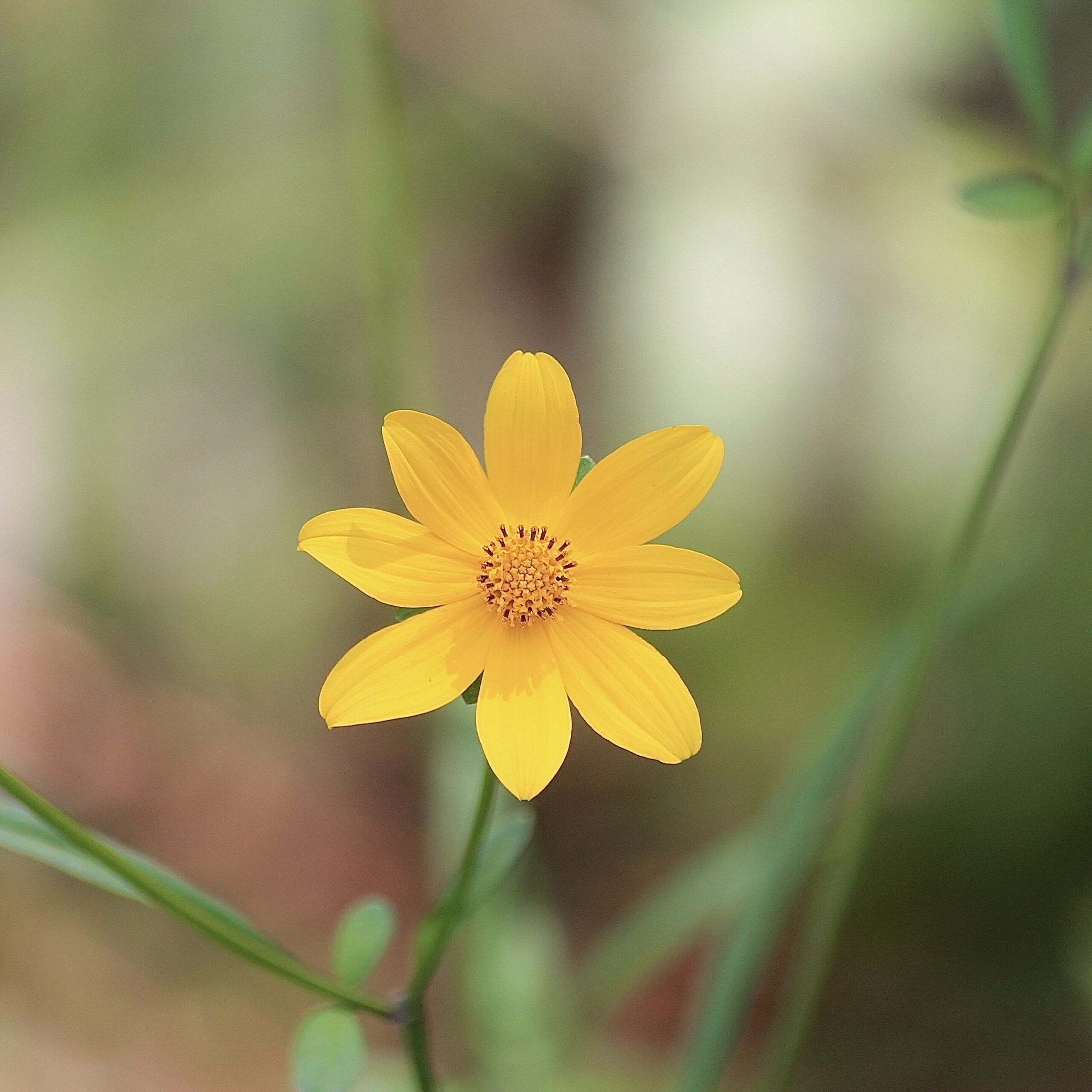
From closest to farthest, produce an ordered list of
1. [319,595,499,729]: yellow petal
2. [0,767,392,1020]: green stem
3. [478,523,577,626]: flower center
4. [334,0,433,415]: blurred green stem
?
[0,767,392,1020]: green stem
[319,595,499,729]: yellow petal
[478,523,577,626]: flower center
[334,0,433,415]: blurred green stem

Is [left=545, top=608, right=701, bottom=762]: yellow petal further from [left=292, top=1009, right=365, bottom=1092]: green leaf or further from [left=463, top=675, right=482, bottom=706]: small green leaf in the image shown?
[left=292, top=1009, right=365, bottom=1092]: green leaf

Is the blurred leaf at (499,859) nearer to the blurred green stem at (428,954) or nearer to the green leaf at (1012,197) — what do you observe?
the blurred green stem at (428,954)

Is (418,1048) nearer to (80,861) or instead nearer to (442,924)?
(442,924)

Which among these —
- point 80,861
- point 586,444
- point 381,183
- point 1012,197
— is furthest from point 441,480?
point 586,444

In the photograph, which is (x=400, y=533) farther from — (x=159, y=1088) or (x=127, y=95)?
(x=127, y=95)

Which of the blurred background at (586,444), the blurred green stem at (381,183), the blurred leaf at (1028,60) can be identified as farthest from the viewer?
the blurred background at (586,444)

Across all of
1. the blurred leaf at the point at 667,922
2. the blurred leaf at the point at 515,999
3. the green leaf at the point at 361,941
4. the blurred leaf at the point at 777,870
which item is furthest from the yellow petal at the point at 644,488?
the blurred leaf at the point at 515,999

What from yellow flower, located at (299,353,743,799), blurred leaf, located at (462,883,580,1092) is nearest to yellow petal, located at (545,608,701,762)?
yellow flower, located at (299,353,743,799)
